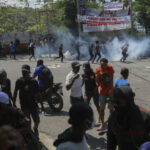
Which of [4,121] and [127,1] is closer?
[4,121]

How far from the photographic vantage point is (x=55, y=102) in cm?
740

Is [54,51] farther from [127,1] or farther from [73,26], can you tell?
[127,1]

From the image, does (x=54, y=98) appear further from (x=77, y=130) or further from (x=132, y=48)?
(x=132, y=48)

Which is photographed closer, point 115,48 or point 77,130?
point 77,130

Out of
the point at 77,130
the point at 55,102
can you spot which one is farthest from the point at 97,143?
the point at 77,130

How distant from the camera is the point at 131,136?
2596 millimetres

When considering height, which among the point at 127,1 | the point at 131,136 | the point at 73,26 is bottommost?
the point at 131,136

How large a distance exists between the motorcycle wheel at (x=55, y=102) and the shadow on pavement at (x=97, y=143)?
1982mm

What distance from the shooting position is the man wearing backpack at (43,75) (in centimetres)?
713

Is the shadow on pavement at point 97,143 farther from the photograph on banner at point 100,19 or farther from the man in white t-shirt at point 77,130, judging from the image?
the photograph on banner at point 100,19

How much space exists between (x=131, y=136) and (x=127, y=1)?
28.5 meters

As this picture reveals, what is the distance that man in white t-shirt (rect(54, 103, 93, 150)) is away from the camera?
218 centimetres

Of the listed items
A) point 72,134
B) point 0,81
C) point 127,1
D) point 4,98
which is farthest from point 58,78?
point 127,1

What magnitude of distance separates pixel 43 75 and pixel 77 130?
501cm
